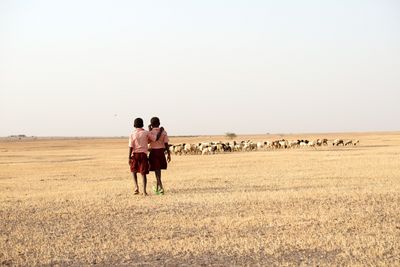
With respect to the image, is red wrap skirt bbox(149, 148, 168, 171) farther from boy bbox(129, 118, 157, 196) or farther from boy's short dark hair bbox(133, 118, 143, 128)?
boy's short dark hair bbox(133, 118, 143, 128)

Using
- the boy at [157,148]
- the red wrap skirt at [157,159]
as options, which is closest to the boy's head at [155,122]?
the boy at [157,148]

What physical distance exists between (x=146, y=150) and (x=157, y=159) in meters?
0.33

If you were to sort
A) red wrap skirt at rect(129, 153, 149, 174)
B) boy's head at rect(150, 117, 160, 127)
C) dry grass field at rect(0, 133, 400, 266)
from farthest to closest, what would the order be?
boy's head at rect(150, 117, 160, 127)
red wrap skirt at rect(129, 153, 149, 174)
dry grass field at rect(0, 133, 400, 266)

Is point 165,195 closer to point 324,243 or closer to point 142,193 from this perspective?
point 142,193

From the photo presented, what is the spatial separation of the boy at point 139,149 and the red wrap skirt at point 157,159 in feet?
0.52

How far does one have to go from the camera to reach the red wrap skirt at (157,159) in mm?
12633

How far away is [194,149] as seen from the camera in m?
39.3

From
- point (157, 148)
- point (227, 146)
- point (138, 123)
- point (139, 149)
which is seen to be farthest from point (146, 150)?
point (227, 146)

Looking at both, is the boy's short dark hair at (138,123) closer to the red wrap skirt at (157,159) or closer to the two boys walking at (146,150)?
the two boys walking at (146,150)

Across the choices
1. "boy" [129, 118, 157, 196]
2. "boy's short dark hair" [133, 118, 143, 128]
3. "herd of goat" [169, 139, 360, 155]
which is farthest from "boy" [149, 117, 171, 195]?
"herd of goat" [169, 139, 360, 155]

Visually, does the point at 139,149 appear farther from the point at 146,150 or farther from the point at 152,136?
the point at 152,136

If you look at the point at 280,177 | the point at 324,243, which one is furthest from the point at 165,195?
the point at 324,243

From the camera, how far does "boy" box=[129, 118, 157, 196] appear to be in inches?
492

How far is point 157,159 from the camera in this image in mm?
12688
